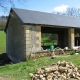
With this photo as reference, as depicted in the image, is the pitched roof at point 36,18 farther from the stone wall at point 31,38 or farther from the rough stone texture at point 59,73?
the rough stone texture at point 59,73

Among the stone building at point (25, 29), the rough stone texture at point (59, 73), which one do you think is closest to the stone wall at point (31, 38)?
the stone building at point (25, 29)

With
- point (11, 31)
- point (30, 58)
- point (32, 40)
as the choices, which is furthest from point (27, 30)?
point (11, 31)

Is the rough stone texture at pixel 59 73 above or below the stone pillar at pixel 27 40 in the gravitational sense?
below

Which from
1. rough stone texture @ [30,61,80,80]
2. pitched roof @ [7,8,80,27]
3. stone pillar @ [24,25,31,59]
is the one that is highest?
pitched roof @ [7,8,80,27]

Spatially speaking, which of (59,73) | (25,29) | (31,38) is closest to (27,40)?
(31,38)

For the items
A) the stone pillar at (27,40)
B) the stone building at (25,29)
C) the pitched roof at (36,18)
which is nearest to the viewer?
the stone pillar at (27,40)

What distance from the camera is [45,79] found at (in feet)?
30.6

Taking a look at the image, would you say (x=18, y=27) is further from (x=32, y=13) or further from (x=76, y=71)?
(x=76, y=71)

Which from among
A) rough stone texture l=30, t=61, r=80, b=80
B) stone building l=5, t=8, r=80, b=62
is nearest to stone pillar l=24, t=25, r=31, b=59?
stone building l=5, t=8, r=80, b=62

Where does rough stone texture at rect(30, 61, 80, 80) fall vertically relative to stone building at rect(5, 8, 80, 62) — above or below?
below

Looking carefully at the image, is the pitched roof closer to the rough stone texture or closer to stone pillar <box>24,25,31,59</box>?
stone pillar <box>24,25,31,59</box>

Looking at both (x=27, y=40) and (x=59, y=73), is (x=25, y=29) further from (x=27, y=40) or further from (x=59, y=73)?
(x=59, y=73)

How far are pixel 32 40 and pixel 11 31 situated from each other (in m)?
4.02

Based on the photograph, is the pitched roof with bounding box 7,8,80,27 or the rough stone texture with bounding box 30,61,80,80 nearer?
the rough stone texture with bounding box 30,61,80,80
